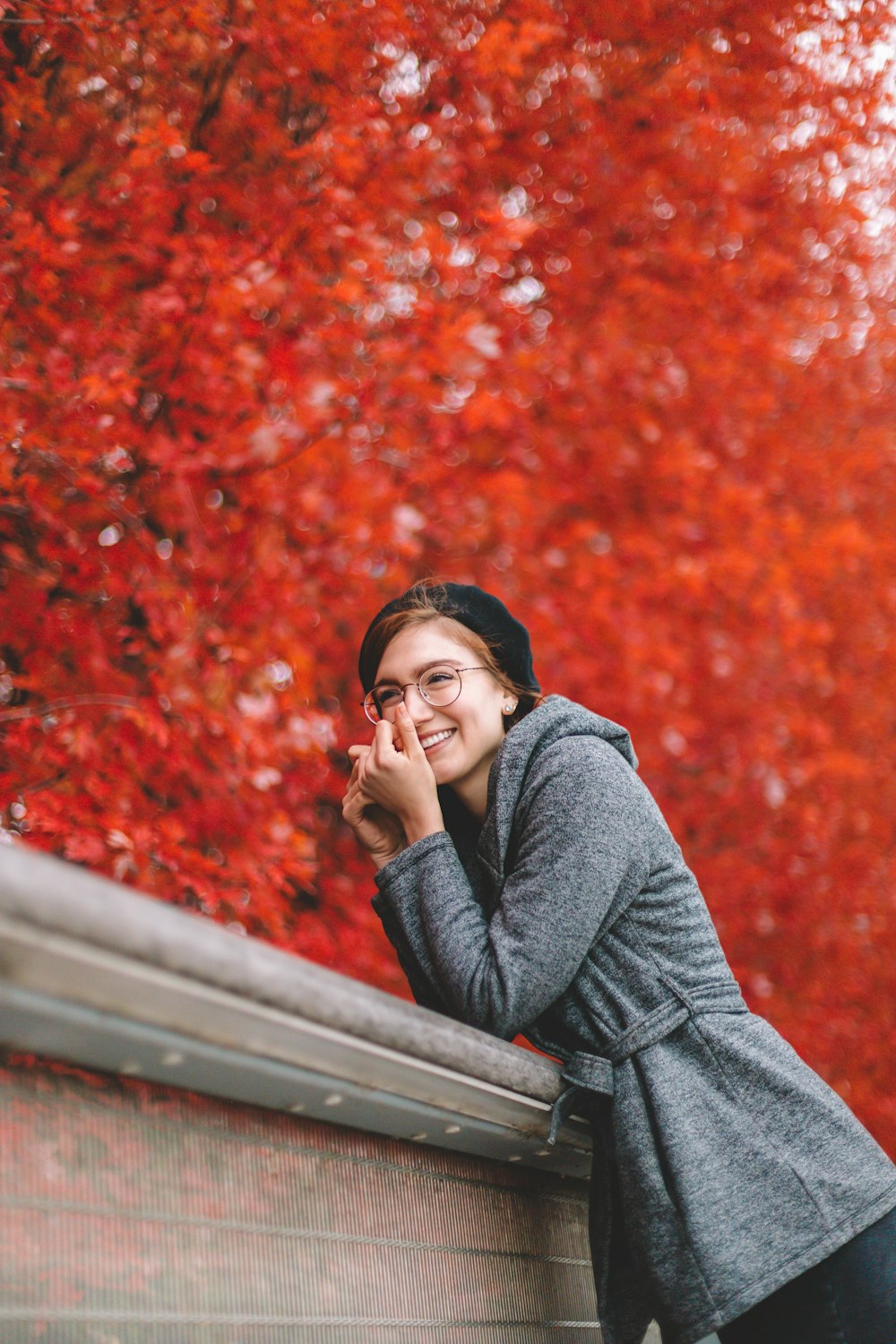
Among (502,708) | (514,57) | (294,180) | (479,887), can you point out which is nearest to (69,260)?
(294,180)

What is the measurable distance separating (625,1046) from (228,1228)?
2.86 ft

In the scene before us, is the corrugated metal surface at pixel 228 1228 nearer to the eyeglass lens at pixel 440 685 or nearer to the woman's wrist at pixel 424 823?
the woman's wrist at pixel 424 823

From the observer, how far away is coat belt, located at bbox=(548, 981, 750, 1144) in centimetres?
201

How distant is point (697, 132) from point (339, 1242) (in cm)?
606

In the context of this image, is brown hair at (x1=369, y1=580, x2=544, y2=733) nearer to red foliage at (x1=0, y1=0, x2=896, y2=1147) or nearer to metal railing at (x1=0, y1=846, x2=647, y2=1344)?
metal railing at (x1=0, y1=846, x2=647, y2=1344)

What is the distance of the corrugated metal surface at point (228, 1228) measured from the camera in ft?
3.73

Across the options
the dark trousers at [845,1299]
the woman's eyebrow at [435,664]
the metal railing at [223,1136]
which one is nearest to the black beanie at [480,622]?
the woman's eyebrow at [435,664]

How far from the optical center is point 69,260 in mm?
4008

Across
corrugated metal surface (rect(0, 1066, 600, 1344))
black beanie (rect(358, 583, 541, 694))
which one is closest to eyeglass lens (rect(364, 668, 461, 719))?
black beanie (rect(358, 583, 541, 694))

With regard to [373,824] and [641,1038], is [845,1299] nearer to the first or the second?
[641,1038]

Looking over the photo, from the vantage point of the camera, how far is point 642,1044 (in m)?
2.01

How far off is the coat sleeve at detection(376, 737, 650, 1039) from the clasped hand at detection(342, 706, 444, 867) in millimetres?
102

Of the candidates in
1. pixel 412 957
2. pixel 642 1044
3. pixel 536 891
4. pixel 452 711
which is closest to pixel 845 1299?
pixel 642 1044

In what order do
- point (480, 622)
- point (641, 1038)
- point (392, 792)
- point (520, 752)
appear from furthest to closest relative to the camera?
1. point (480, 622)
2. point (392, 792)
3. point (520, 752)
4. point (641, 1038)
